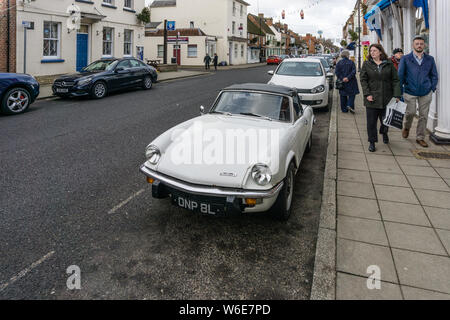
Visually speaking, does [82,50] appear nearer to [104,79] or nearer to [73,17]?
[73,17]

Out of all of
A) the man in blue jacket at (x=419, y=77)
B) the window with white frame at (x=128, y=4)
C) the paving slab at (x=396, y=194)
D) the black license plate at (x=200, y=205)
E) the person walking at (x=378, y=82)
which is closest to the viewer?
A: the black license plate at (x=200, y=205)

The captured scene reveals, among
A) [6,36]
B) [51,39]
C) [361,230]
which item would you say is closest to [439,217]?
[361,230]

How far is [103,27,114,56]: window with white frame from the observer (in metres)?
20.7

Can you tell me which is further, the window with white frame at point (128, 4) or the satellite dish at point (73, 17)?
the window with white frame at point (128, 4)

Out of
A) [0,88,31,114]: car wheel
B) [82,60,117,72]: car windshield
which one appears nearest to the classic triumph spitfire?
[0,88,31,114]: car wheel

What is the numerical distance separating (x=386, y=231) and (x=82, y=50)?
65.6 feet

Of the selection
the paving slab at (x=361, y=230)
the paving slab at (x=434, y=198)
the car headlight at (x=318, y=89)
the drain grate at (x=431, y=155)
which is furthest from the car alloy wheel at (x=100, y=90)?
the paving slab at (x=434, y=198)

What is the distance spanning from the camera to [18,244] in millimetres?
3117

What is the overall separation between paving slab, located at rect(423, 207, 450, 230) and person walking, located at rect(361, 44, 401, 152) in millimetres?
2719

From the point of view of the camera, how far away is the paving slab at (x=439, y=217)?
3598 millimetres

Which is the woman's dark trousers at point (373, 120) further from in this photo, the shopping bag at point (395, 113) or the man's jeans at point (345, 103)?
the man's jeans at point (345, 103)

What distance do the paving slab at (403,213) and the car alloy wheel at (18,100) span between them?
996cm
